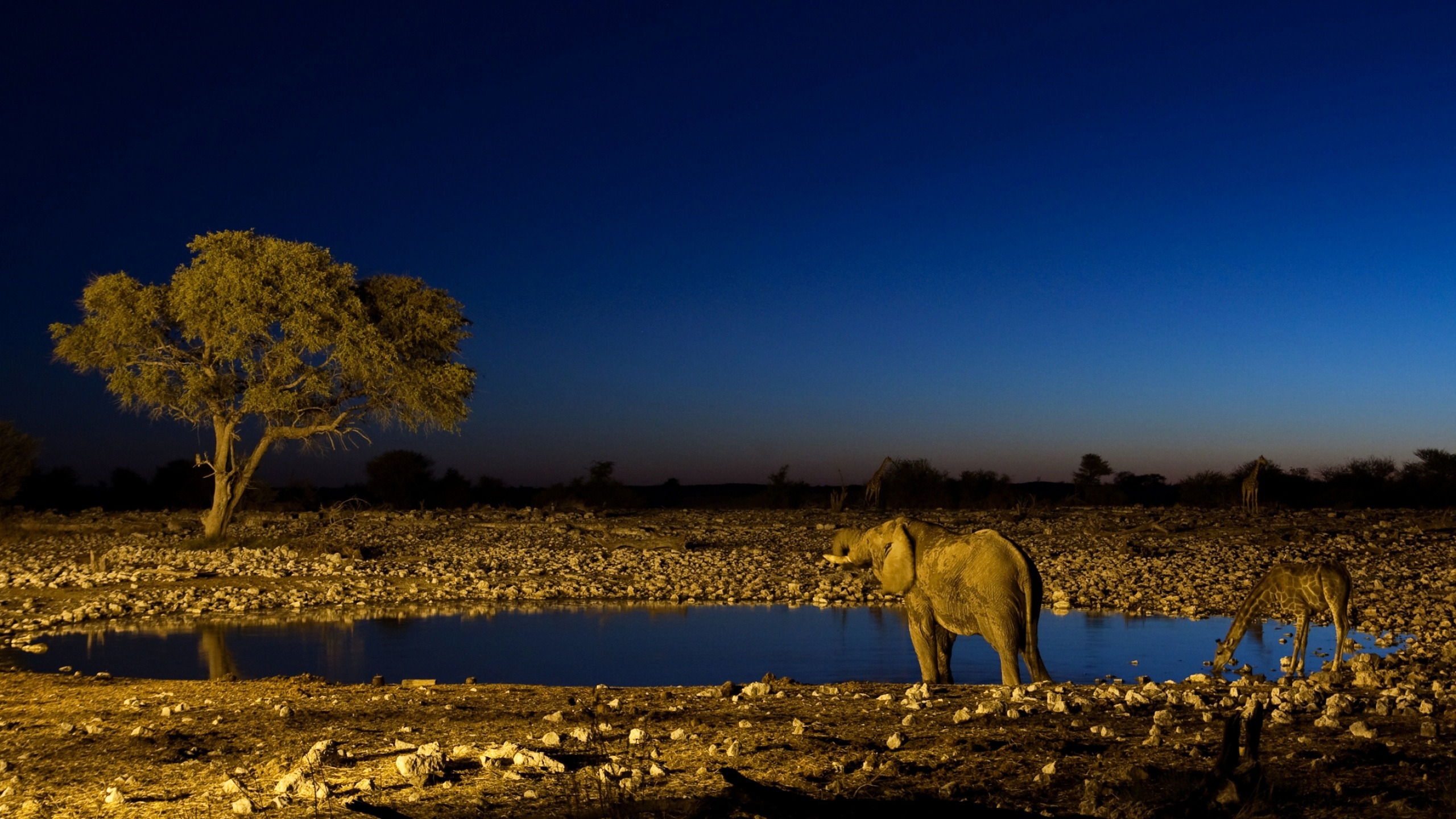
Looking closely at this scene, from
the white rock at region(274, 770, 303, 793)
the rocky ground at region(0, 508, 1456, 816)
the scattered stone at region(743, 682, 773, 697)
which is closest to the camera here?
the rocky ground at region(0, 508, 1456, 816)

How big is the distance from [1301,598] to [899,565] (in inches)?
157

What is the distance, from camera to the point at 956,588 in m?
9.41

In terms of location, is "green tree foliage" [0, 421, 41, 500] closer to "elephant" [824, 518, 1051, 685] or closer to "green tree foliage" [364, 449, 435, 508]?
"green tree foliage" [364, 449, 435, 508]

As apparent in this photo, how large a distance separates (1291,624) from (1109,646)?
11.9 feet

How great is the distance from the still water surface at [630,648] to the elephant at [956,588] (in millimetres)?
910

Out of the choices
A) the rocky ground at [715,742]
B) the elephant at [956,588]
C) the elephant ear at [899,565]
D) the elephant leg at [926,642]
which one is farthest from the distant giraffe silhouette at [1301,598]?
the elephant ear at [899,565]

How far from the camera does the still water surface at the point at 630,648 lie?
35.3ft

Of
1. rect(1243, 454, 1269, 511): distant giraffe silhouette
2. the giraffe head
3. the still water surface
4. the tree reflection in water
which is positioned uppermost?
rect(1243, 454, 1269, 511): distant giraffe silhouette

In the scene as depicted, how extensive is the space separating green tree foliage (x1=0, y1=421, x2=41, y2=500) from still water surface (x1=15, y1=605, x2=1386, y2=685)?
27333mm

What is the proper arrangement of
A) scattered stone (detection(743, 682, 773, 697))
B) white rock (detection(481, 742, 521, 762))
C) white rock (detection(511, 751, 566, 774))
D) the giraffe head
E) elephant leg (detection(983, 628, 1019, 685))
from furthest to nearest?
the giraffe head
elephant leg (detection(983, 628, 1019, 685))
scattered stone (detection(743, 682, 773, 697))
white rock (detection(481, 742, 521, 762))
white rock (detection(511, 751, 566, 774))

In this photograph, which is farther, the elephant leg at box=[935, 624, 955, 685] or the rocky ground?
the elephant leg at box=[935, 624, 955, 685]

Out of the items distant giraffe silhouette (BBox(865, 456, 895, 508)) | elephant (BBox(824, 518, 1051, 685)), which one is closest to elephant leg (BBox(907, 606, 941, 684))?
elephant (BBox(824, 518, 1051, 685))

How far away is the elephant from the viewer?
354 inches

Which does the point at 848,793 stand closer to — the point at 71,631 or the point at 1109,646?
the point at 1109,646
